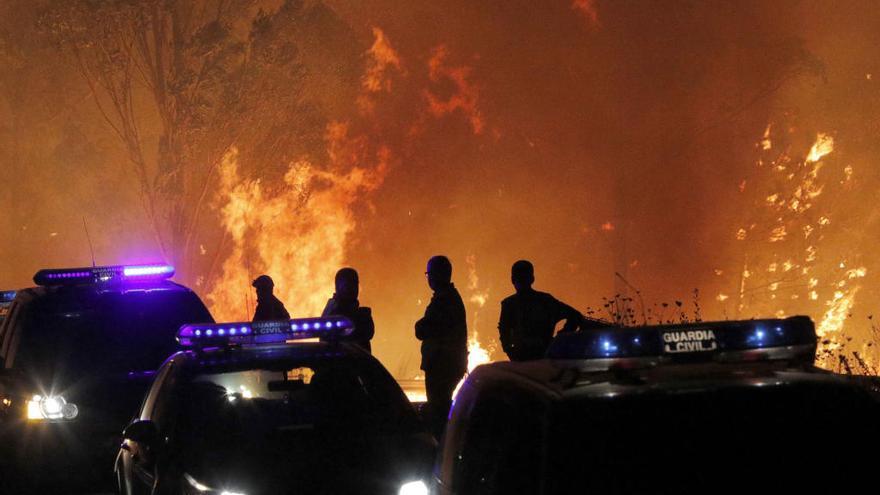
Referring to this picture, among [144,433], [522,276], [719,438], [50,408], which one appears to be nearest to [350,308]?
[522,276]

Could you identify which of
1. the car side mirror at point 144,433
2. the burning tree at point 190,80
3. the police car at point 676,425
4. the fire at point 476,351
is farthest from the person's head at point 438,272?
the burning tree at point 190,80

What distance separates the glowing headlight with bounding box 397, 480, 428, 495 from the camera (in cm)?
615

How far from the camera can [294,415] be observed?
6793 millimetres

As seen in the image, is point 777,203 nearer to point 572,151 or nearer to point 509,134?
point 572,151

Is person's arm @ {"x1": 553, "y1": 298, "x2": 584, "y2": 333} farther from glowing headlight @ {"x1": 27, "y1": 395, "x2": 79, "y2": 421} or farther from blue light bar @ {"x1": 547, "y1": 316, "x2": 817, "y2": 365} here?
blue light bar @ {"x1": 547, "y1": 316, "x2": 817, "y2": 365}

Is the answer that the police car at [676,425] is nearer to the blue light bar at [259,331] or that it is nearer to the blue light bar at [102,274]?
the blue light bar at [259,331]

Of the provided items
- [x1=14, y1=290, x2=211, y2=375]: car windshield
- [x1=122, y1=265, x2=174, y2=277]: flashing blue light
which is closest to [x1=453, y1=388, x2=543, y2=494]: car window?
[x1=14, y1=290, x2=211, y2=375]: car windshield

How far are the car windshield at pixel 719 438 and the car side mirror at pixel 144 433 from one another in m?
3.53

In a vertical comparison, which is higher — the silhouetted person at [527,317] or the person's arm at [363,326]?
the person's arm at [363,326]

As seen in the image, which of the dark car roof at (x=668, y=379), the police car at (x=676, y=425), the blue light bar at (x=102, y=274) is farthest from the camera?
the blue light bar at (x=102, y=274)

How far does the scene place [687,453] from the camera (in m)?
3.76

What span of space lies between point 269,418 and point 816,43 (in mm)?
24123

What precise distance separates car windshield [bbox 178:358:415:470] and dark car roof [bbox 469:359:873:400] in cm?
253

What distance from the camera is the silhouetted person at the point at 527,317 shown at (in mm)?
8727
